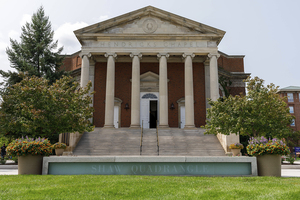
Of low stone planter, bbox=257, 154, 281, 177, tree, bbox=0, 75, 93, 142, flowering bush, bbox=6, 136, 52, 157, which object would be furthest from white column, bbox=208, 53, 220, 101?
flowering bush, bbox=6, 136, 52, 157

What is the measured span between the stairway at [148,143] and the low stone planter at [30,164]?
786cm

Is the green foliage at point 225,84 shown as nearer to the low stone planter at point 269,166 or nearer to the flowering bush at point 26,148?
the low stone planter at point 269,166

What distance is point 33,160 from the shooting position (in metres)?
10.3

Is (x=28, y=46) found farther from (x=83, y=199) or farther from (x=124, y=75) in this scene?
(x=83, y=199)

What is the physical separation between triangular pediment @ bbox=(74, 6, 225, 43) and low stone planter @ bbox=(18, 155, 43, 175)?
1777cm

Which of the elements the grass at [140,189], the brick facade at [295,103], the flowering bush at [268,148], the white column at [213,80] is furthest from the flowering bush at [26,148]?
the brick facade at [295,103]

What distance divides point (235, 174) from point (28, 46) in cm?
2550

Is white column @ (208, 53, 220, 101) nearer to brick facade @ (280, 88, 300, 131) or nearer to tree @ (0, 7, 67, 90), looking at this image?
tree @ (0, 7, 67, 90)

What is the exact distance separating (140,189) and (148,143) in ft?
43.3

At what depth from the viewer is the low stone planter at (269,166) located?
9.98 m

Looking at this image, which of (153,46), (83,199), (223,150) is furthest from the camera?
(153,46)

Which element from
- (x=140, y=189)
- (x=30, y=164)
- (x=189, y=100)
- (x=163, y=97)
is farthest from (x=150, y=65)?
(x=140, y=189)

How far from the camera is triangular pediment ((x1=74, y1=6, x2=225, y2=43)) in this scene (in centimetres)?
2617

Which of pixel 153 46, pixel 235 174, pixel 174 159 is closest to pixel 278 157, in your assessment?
pixel 235 174
